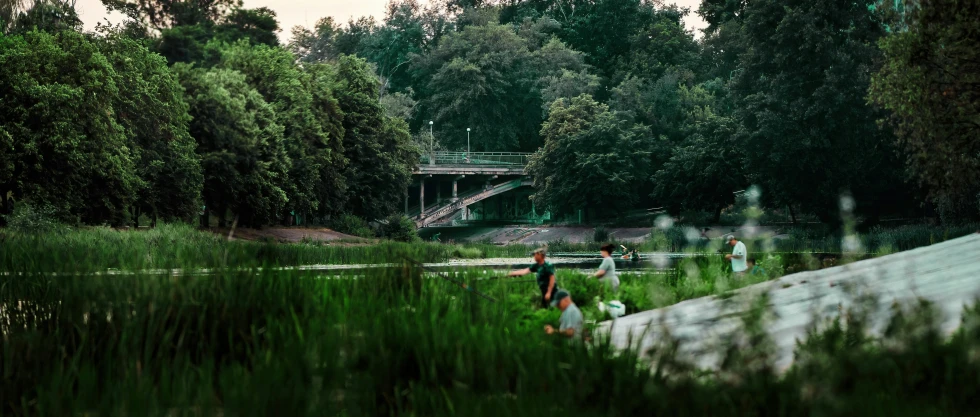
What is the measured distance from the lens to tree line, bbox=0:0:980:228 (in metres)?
32.0

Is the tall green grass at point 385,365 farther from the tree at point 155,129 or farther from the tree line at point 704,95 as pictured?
the tree at point 155,129

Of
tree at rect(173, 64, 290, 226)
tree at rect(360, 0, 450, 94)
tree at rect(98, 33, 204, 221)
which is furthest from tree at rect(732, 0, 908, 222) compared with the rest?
tree at rect(360, 0, 450, 94)

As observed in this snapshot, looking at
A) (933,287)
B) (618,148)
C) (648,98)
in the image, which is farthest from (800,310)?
(648,98)

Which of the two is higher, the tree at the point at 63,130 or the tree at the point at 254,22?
the tree at the point at 254,22

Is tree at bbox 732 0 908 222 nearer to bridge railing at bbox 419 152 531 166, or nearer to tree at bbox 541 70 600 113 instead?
tree at bbox 541 70 600 113

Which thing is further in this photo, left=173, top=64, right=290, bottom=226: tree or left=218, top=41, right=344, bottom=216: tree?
left=218, top=41, right=344, bottom=216: tree

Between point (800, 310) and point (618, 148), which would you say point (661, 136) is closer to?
point (618, 148)

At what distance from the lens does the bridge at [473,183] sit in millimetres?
75938

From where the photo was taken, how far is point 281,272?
10211mm

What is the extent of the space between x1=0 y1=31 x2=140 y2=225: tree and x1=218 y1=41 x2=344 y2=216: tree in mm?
13033

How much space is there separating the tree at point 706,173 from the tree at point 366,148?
15.4 meters

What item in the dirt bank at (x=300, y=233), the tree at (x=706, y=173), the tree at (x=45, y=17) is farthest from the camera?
the tree at (x=706, y=173)

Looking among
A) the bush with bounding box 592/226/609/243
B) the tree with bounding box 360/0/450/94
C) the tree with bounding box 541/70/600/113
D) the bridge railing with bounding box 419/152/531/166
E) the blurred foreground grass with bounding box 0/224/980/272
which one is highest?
the tree with bounding box 360/0/450/94

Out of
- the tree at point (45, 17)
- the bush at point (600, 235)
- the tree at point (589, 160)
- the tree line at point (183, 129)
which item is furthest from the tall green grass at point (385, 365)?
the tree at point (589, 160)
